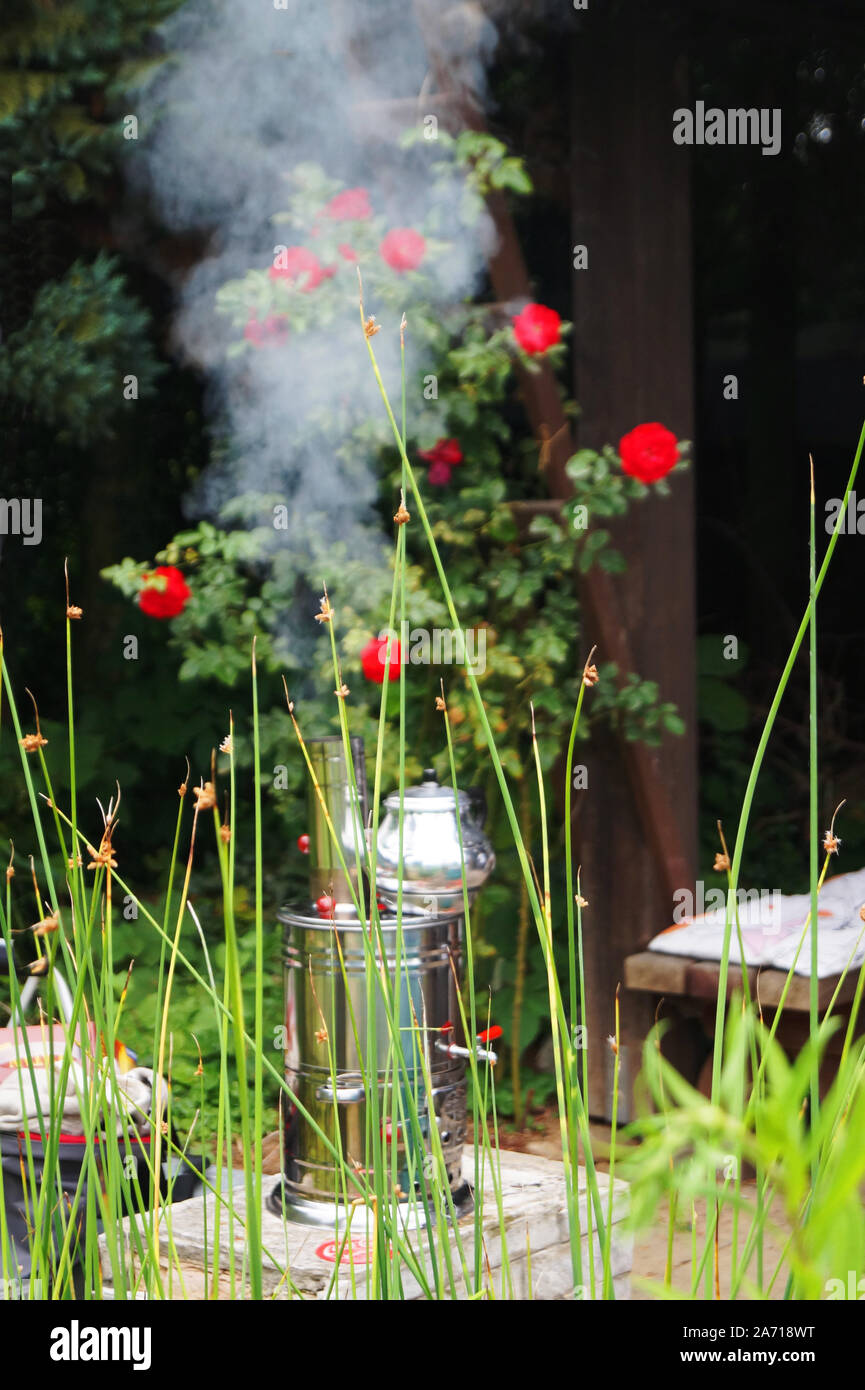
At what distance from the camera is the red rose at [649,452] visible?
11.1 feet

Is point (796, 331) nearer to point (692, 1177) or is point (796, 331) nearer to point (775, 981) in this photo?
point (775, 981)

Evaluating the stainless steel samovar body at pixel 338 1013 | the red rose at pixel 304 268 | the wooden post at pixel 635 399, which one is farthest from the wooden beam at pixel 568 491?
the stainless steel samovar body at pixel 338 1013

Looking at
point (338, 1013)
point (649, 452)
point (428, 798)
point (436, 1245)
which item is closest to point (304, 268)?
point (649, 452)

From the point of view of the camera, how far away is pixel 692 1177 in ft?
1.28

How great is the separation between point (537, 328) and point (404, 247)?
388 mm

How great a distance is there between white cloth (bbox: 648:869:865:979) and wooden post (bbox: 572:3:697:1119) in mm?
105

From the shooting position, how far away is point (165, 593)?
350cm

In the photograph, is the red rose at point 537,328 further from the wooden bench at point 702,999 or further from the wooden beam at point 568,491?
the wooden bench at point 702,999

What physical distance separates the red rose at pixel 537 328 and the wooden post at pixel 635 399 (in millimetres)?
142

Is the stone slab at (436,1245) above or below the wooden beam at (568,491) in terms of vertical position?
below

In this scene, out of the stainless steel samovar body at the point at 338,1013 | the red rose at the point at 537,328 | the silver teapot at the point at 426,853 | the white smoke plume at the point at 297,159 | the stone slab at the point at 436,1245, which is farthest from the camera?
the white smoke plume at the point at 297,159

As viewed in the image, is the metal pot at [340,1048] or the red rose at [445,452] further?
the red rose at [445,452]

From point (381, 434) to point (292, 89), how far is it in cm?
109
